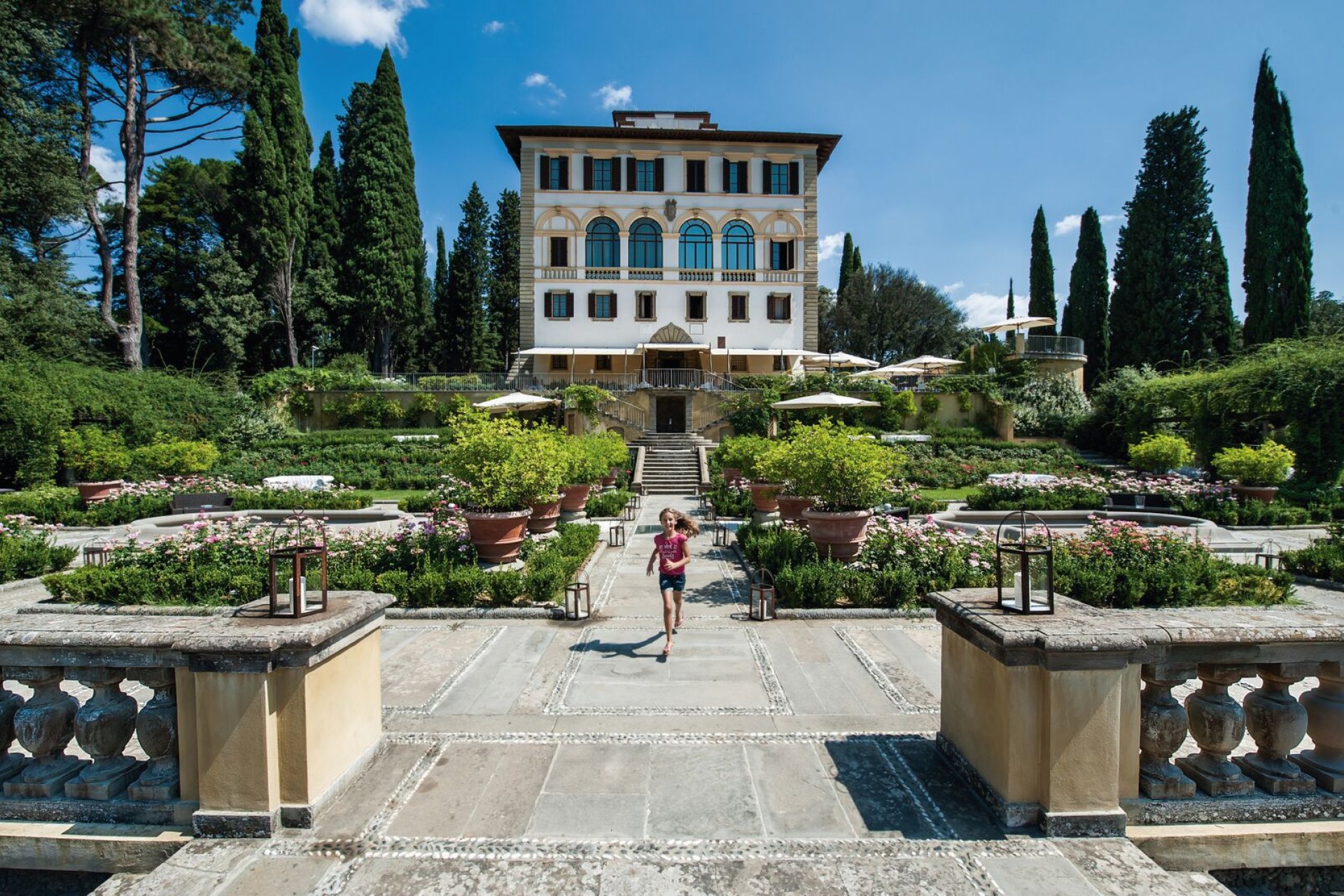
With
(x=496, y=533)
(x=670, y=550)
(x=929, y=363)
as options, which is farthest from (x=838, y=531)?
(x=929, y=363)

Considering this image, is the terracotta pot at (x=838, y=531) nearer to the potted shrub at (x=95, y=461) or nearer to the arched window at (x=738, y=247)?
the potted shrub at (x=95, y=461)

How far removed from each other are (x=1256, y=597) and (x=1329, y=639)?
5.91 meters

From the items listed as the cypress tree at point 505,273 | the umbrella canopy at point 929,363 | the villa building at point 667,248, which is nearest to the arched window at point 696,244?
the villa building at point 667,248

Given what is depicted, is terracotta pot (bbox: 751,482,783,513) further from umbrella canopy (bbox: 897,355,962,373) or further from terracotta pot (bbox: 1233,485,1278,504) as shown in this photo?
umbrella canopy (bbox: 897,355,962,373)

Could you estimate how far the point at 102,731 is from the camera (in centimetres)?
295

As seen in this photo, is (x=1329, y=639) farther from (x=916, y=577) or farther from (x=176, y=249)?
(x=176, y=249)

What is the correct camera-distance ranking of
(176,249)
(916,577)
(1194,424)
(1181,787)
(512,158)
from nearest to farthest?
(1181,787)
(916,577)
(1194,424)
(176,249)
(512,158)

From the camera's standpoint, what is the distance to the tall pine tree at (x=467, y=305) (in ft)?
145

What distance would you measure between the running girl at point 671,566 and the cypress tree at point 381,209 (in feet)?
110

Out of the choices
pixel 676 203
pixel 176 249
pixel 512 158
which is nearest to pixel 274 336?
pixel 176 249

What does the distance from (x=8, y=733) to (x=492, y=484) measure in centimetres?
644

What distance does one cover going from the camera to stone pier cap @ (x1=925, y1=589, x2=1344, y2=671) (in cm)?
279

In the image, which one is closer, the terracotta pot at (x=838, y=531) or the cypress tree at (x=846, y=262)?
the terracotta pot at (x=838, y=531)

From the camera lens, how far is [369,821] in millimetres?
3127
